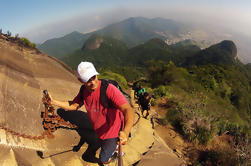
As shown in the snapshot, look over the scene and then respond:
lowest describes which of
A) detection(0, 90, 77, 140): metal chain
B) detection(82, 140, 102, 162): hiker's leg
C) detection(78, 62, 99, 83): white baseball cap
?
detection(82, 140, 102, 162): hiker's leg

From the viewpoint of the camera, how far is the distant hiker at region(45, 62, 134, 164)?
2439 millimetres

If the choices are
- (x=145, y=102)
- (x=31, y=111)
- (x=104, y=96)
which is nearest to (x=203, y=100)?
(x=145, y=102)

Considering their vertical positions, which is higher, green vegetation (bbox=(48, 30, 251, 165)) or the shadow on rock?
the shadow on rock

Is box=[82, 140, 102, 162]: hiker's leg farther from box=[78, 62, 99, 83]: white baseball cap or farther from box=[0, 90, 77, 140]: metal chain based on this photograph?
box=[78, 62, 99, 83]: white baseball cap

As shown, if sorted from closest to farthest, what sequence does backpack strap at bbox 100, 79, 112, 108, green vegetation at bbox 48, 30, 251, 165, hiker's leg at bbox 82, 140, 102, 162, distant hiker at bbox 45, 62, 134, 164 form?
distant hiker at bbox 45, 62, 134, 164
backpack strap at bbox 100, 79, 112, 108
hiker's leg at bbox 82, 140, 102, 162
green vegetation at bbox 48, 30, 251, 165

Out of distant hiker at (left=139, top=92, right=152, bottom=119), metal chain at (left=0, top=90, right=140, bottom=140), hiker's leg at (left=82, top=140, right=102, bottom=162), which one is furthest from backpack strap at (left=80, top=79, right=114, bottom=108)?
distant hiker at (left=139, top=92, right=152, bottom=119)

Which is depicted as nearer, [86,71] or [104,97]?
[86,71]

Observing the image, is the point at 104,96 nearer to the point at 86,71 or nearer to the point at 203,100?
the point at 86,71

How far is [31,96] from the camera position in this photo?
144 inches

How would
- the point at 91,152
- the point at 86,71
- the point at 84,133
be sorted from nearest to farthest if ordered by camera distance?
the point at 86,71 < the point at 91,152 < the point at 84,133

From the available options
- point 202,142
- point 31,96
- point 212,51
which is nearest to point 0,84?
point 31,96

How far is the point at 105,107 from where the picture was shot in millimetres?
2770

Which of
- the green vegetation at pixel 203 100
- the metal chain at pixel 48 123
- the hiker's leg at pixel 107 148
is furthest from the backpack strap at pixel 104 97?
the green vegetation at pixel 203 100

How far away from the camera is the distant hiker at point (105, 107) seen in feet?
8.00
